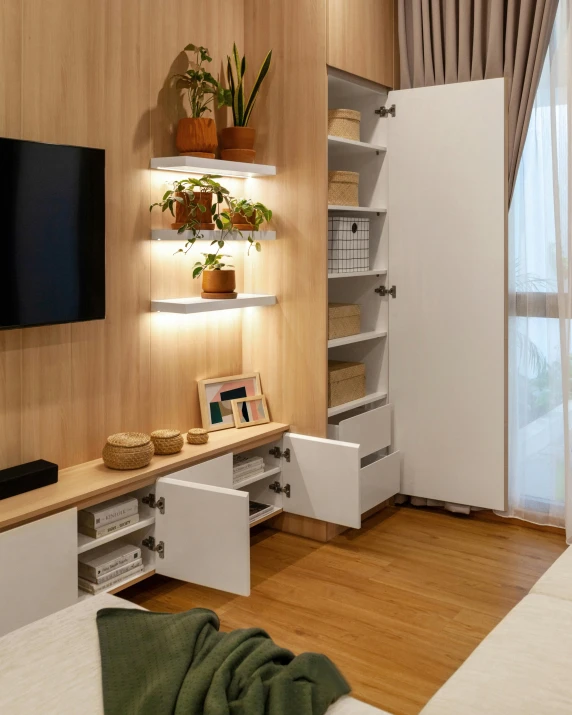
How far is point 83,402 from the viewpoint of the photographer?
2914 millimetres

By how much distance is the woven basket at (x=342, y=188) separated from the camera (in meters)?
3.57

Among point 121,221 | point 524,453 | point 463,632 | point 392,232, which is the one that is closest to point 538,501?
point 524,453

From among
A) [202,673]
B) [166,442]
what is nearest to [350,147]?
[166,442]

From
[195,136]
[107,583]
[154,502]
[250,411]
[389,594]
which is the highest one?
[195,136]

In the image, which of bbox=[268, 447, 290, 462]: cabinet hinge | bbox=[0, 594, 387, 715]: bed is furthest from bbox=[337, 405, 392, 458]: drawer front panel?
bbox=[0, 594, 387, 715]: bed

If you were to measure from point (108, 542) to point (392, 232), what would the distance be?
6.48ft

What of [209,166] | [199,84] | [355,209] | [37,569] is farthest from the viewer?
[355,209]

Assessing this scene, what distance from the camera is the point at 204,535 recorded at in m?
2.76

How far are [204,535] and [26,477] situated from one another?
63cm

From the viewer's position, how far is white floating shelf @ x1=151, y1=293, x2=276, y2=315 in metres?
3.05

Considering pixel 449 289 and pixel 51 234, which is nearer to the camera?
pixel 51 234

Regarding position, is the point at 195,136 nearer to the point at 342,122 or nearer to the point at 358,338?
the point at 342,122

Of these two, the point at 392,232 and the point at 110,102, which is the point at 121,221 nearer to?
the point at 110,102

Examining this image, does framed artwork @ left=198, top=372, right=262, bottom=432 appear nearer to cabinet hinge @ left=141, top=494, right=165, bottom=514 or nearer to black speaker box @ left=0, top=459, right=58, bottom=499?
cabinet hinge @ left=141, top=494, right=165, bottom=514
